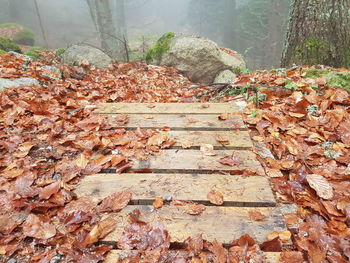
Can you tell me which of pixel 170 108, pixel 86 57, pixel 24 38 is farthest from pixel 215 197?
pixel 24 38

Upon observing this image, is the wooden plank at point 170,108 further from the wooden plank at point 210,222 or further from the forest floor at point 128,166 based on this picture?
the wooden plank at point 210,222

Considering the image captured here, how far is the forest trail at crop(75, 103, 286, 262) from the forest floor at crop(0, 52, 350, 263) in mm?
74

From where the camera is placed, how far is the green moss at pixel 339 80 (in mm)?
2621

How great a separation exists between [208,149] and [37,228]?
51.4 inches

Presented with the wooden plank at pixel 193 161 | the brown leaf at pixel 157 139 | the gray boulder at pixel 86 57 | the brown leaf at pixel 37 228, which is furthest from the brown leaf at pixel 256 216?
the gray boulder at pixel 86 57

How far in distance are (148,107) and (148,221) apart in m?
1.65

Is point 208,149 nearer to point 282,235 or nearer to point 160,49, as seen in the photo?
point 282,235

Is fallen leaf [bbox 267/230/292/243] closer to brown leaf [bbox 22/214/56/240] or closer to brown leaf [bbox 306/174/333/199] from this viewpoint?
brown leaf [bbox 306/174/333/199]

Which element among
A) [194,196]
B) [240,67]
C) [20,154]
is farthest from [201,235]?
[240,67]

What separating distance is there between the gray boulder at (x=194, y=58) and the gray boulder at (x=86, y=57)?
1254 millimetres

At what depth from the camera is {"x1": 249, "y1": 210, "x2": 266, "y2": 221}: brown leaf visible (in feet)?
4.60

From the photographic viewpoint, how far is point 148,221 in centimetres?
141

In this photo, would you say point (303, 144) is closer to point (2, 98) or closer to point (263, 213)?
point (263, 213)

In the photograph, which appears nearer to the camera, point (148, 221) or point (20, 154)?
point (148, 221)
